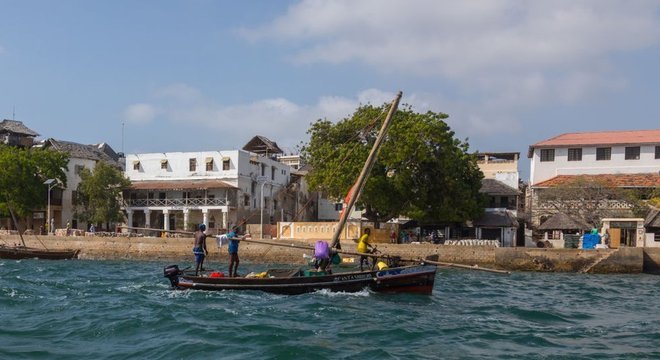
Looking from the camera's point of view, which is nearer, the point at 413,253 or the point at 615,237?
the point at 413,253

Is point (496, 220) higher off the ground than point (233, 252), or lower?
higher

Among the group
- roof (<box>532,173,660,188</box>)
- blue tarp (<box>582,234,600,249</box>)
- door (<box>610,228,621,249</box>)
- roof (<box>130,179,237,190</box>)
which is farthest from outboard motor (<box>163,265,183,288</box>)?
roof (<box>532,173,660,188</box>)

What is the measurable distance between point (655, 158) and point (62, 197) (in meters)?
53.5

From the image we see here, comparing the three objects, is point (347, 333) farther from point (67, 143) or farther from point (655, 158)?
point (67, 143)

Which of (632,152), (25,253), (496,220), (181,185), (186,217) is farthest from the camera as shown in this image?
(181,185)

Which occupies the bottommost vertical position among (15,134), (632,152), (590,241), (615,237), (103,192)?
(590,241)

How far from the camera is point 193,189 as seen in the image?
60938 millimetres

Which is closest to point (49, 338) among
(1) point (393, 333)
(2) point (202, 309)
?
(2) point (202, 309)

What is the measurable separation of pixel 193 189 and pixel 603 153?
36309 mm

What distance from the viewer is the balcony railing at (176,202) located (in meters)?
60.7

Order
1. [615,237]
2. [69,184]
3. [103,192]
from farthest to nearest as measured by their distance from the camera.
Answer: [69,184], [103,192], [615,237]

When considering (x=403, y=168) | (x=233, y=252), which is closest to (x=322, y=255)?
(x=233, y=252)

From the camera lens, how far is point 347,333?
16.9 meters

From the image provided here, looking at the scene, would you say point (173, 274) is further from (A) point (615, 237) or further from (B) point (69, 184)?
(B) point (69, 184)
